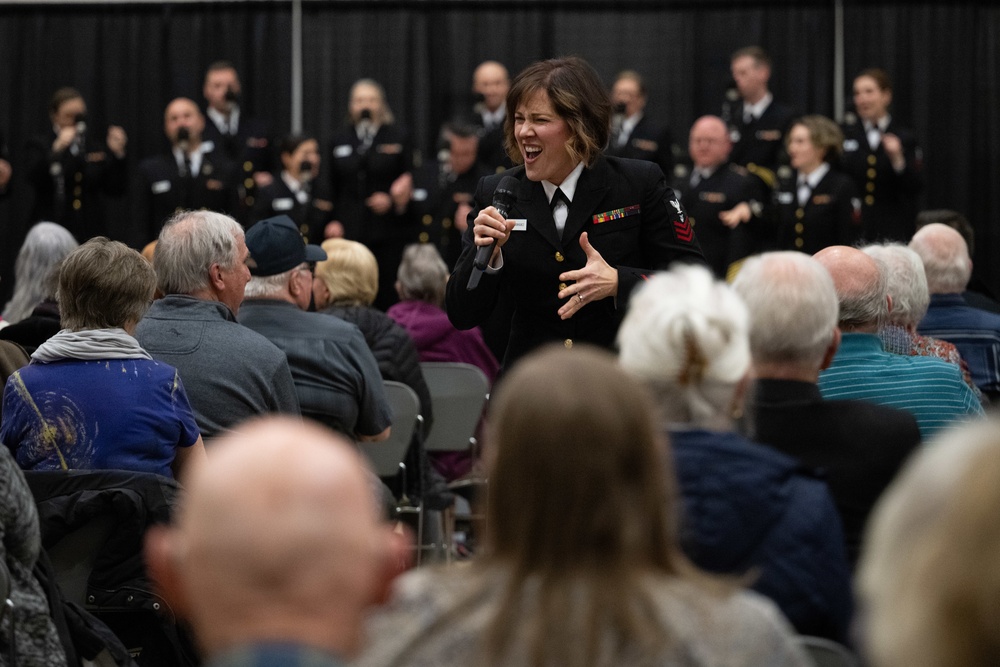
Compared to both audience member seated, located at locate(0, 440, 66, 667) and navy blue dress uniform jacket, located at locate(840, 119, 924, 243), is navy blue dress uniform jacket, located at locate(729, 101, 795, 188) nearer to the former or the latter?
navy blue dress uniform jacket, located at locate(840, 119, 924, 243)

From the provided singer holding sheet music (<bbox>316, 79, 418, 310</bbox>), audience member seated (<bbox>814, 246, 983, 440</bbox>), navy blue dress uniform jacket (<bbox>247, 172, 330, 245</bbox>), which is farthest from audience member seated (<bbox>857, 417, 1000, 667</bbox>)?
singer holding sheet music (<bbox>316, 79, 418, 310</bbox>)

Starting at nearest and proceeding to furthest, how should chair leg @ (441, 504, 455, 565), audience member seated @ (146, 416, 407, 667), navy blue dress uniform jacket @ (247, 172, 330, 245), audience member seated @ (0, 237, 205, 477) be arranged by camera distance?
audience member seated @ (146, 416, 407, 667) < audience member seated @ (0, 237, 205, 477) < chair leg @ (441, 504, 455, 565) < navy blue dress uniform jacket @ (247, 172, 330, 245)

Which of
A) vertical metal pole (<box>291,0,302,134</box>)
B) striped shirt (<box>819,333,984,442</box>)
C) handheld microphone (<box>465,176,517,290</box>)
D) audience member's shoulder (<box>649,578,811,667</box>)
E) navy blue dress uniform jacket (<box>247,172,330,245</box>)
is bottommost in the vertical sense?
audience member's shoulder (<box>649,578,811,667</box>)

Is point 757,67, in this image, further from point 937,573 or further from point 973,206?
point 937,573

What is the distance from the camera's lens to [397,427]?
4883 mm

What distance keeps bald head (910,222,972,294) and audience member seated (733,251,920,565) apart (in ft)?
7.17

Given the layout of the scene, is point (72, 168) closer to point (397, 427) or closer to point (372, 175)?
point (372, 175)

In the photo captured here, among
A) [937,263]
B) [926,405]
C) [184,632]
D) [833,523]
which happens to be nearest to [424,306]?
[937,263]

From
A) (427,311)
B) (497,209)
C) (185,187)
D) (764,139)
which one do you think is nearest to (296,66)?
(185,187)

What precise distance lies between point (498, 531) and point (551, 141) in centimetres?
200

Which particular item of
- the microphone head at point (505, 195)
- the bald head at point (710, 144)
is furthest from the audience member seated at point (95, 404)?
the bald head at point (710, 144)

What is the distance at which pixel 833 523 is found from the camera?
1.99 metres

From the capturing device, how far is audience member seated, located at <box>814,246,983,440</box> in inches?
119

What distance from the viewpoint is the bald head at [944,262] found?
14.5ft
